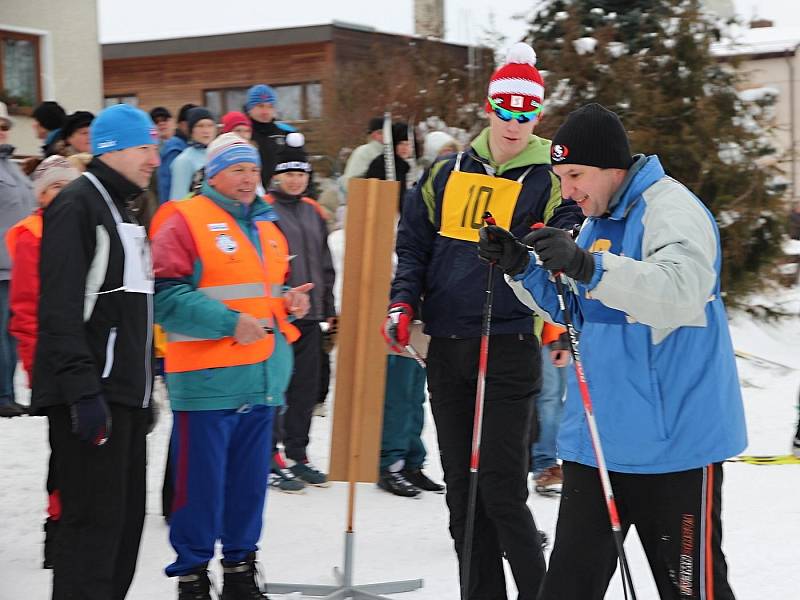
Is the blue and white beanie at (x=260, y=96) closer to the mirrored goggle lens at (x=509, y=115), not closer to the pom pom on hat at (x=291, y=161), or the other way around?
the pom pom on hat at (x=291, y=161)

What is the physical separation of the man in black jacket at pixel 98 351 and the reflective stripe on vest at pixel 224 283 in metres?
0.48

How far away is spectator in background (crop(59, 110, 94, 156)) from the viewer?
7199 millimetres

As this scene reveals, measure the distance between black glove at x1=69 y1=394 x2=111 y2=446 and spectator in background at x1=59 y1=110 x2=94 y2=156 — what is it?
162 inches

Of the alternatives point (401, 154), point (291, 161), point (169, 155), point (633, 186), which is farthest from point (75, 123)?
point (633, 186)

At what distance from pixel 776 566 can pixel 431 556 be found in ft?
5.39

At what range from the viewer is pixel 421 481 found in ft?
21.7

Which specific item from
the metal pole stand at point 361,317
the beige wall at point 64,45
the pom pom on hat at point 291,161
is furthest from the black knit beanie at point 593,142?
the beige wall at point 64,45

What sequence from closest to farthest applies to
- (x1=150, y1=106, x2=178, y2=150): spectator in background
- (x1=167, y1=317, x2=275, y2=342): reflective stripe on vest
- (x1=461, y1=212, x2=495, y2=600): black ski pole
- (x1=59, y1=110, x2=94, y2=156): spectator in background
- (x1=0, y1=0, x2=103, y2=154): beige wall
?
(x1=461, y1=212, x2=495, y2=600): black ski pole, (x1=167, y1=317, x2=275, y2=342): reflective stripe on vest, (x1=59, y1=110, x2=94, y2=156): spectator in background, (x1=150, y1=106, x2=178, y2=150): spectator in background, (x1=0, y1=0, x2=103, y2=154): beige wall

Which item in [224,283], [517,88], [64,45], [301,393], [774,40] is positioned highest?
[774,40]

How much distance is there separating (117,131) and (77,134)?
3725 mm

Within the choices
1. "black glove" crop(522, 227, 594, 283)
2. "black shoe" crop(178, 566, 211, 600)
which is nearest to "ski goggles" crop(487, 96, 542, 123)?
"black glove" crop(522, 227, 594, 283)

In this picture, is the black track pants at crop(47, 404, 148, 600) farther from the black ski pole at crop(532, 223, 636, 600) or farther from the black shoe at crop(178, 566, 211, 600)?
the black ski pole at crop(532, 223, 636, 600)

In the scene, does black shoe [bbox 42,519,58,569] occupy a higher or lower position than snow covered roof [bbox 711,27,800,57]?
lower

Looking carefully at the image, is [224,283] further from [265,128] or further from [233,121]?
[265,128]
